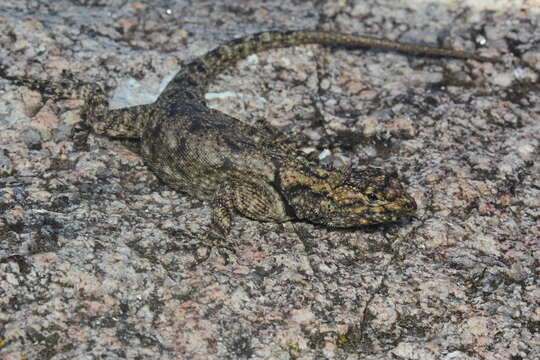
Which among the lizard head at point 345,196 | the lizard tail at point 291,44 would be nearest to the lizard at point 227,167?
the lizard head at point 345,196

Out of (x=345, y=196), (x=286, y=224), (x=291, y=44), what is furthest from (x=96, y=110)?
(x=345, y=196)

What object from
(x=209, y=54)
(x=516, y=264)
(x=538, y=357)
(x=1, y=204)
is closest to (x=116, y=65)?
(x=209, y=54)

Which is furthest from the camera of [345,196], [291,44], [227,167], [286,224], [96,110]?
[291,44]

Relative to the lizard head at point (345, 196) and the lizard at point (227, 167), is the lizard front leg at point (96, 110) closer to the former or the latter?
the lizard at point (227, 167)

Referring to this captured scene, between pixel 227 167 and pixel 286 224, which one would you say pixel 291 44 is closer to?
pixel 227 167

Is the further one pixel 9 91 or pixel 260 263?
pixel 9 91

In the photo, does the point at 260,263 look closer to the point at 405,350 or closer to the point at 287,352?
the point at 287,352
